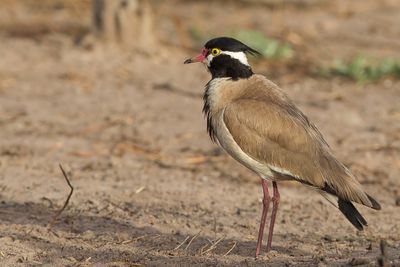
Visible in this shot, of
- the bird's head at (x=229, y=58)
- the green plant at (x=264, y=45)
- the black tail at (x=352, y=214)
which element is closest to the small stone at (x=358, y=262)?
Answer: the black tail at (x=352, y=214)

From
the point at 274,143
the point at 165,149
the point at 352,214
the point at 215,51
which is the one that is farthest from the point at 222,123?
the point at 165,149

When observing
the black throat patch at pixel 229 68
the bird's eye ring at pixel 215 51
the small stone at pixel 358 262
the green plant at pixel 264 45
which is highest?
the bird's eye ring at pixel 215 51

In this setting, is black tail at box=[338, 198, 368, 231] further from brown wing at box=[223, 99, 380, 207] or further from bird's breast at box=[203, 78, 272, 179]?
bird's breast at box=[203, 78, 272, 179]

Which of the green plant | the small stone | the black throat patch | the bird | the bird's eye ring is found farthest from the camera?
the green plant

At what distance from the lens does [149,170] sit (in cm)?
825

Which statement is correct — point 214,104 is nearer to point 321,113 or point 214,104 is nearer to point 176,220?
point 176,220

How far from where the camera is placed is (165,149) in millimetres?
8883

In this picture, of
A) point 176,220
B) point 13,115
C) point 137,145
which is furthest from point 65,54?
point 176,220

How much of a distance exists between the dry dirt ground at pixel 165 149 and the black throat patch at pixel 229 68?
119 cm

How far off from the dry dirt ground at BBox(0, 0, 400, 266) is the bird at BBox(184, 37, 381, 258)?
0.45 m

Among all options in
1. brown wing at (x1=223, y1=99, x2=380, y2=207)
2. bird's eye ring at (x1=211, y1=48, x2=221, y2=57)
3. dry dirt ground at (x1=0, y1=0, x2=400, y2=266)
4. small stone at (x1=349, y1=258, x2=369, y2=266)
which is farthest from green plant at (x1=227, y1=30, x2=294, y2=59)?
small stone at (x1=349, y1=258, x2=369, y2=266)

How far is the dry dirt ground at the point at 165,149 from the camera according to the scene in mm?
6184

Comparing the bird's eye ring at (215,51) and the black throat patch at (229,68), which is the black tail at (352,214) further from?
the bird's eye ring at (215,51)

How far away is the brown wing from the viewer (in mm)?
5926
